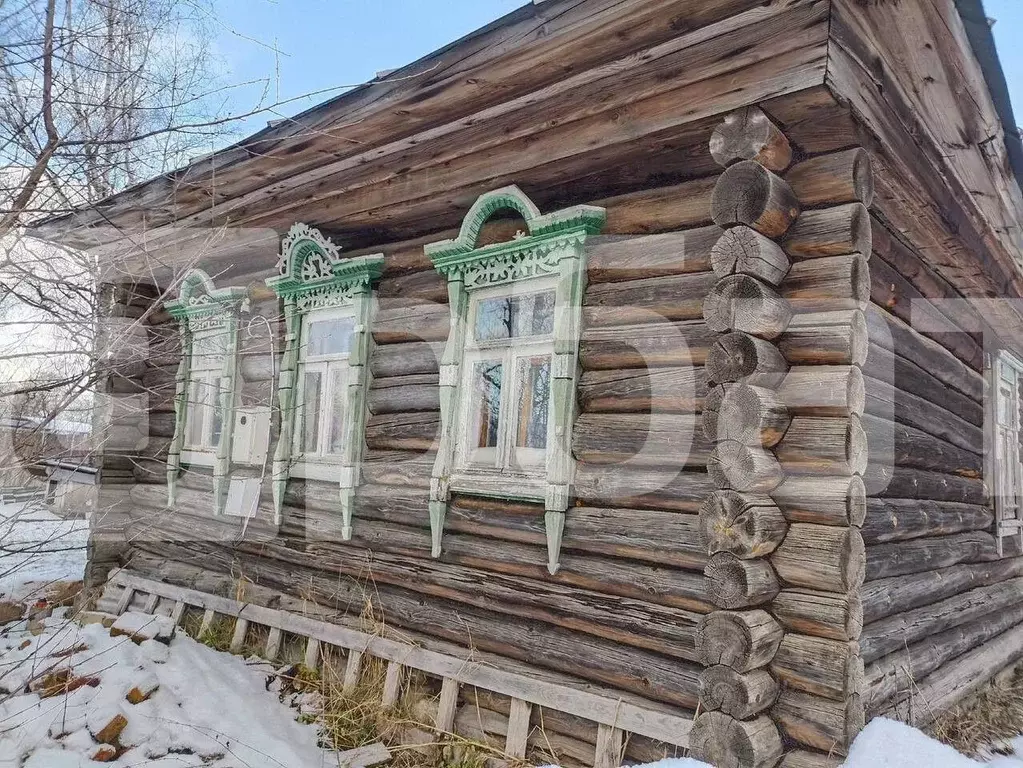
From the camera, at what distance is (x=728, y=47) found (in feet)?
10.7

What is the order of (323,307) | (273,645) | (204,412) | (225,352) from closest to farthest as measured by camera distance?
(273,645)
(323,307)
(225,352)
(204,412)

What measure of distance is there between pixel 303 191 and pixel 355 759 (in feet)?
12.4

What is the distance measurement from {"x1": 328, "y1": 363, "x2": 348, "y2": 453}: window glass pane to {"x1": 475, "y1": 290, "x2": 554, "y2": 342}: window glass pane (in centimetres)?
145

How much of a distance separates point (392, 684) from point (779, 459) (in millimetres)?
2723

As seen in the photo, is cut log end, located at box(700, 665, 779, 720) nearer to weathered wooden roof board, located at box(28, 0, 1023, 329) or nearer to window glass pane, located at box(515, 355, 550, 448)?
window glass pane, located at box(515, 355, 550, 448)

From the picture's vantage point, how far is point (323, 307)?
568 cm

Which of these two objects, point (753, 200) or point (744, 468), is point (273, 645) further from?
point (753, 200)

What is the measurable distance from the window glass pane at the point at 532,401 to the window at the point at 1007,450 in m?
4.24

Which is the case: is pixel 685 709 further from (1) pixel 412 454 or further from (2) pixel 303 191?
(2) pixel 303 191

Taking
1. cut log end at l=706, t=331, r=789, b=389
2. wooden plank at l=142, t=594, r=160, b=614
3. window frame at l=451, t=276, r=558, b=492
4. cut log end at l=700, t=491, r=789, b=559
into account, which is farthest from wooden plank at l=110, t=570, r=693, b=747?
cut log end at l=706, t=331, r=789, b=389

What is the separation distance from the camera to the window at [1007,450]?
6.16m

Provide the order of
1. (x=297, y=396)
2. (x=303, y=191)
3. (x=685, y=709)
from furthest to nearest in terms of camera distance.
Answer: (x=297, y=396)
(x=303, y=191)
(x=685, y=709)

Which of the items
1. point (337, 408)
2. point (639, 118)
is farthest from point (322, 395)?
point (639, 118)

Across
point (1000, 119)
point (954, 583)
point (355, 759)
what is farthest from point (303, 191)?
point (954, 583)
